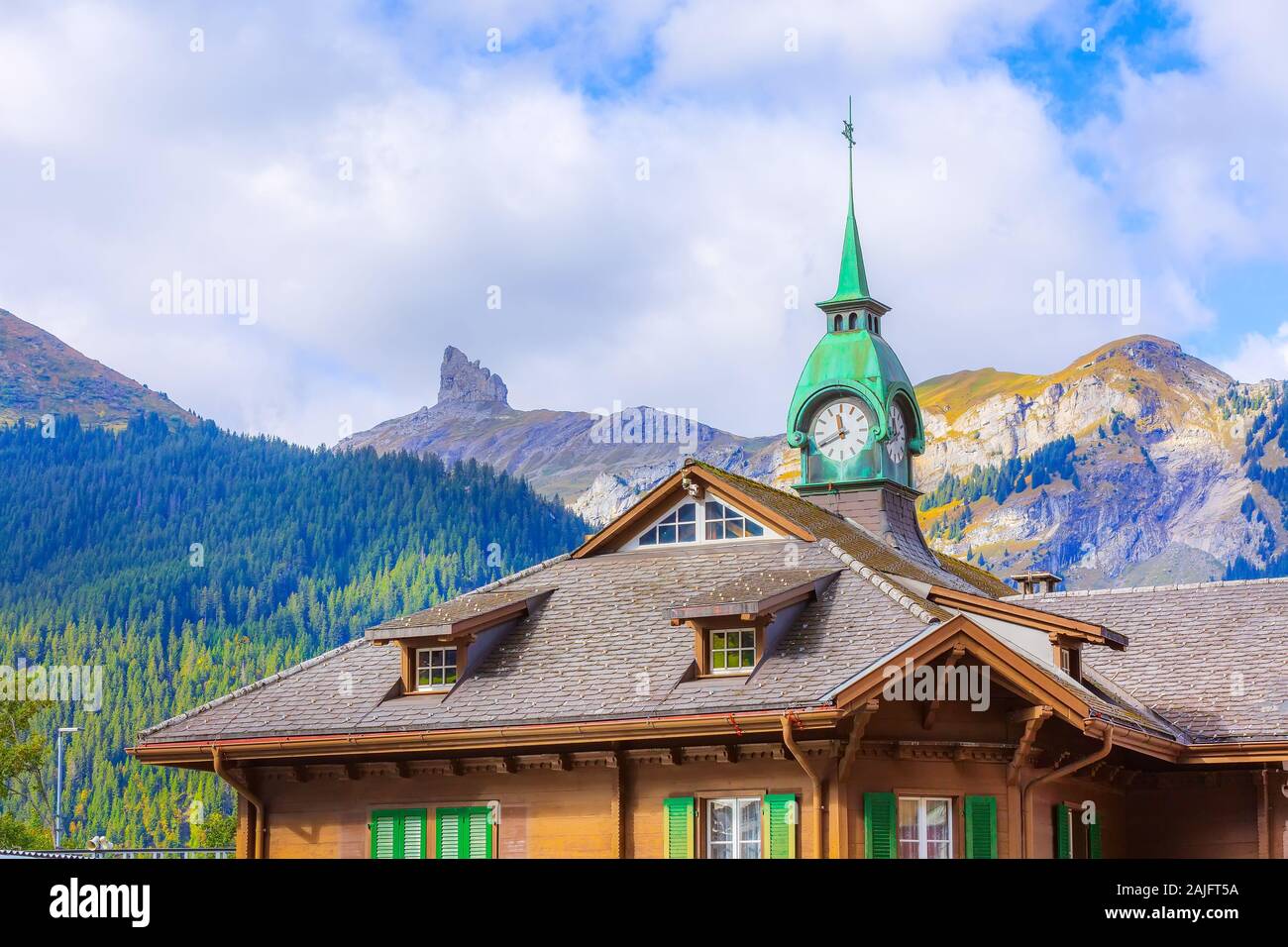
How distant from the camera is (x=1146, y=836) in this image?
32000 mm

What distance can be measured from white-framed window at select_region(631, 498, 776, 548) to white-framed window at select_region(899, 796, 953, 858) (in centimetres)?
745

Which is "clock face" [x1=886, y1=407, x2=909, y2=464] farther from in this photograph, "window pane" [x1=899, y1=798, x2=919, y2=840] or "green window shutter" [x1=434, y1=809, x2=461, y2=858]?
"green window shutter" [x1=434, y1=809, x2=461, y2=858]

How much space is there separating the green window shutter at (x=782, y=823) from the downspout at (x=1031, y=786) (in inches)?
138

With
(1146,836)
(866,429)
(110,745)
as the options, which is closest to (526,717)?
(1146,836)

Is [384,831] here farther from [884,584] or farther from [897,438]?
[897,438]

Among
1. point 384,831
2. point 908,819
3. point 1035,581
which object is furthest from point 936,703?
point 1035,581

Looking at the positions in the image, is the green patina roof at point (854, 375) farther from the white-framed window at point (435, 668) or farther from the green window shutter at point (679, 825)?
the green window shutter at point (679, 825)

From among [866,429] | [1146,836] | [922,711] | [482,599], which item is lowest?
[1146,836]
